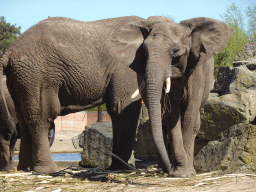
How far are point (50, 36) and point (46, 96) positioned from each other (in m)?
0.81

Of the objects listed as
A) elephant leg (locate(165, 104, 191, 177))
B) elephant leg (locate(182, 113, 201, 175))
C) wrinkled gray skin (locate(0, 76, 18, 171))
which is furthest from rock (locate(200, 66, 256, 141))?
wrinkled gray skin (locate(0, 76, 18, 171))

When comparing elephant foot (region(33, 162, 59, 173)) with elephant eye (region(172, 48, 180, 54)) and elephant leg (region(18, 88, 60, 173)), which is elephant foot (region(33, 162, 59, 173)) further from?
elephant eye (region(172, 48, 180, 54))

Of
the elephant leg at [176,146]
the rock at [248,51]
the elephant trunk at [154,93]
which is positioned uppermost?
the rock at [248,51]

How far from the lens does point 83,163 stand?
8.15m

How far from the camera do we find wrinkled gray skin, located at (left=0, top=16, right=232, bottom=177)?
4711 millimetres

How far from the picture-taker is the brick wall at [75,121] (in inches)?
967

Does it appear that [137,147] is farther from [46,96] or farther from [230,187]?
[230,187]

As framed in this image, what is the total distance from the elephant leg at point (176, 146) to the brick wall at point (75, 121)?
63.7 ft

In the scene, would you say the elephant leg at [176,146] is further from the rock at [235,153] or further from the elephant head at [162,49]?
the rock at [235,153]

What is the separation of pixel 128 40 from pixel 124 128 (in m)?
1.24

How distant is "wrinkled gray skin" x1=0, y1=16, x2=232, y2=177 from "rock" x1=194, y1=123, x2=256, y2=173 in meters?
0.45

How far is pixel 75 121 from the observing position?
25641 millimetres

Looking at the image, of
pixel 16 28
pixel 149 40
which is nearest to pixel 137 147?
pixel 149 40

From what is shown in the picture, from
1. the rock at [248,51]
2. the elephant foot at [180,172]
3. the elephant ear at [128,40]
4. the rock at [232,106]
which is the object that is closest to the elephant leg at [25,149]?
the elephant ear at [128,40]
